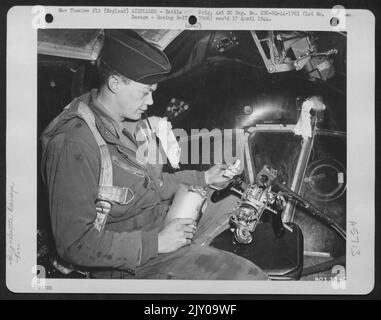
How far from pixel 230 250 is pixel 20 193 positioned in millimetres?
477

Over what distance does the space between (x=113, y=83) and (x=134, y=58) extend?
Result: 7 cm

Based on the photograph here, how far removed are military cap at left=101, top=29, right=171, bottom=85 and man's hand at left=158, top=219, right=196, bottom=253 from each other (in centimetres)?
31

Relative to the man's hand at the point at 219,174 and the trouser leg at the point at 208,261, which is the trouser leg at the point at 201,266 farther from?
the man's hand at the point at 219,174

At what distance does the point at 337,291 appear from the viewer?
3.71 feet

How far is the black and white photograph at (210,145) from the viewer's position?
1.10 m

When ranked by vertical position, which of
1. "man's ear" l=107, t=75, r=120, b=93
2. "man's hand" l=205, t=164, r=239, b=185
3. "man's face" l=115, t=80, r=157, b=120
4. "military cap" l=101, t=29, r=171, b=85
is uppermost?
"military cap" l=101, t=29, r=171, b=85

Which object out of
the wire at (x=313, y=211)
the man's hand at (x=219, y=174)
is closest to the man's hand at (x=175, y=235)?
the man's hand at (x=219, y=174)

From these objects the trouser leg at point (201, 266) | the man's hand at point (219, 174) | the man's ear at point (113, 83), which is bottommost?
the trouser leg at point (201, 266)

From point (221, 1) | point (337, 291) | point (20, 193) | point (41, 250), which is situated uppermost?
point (221, 1)

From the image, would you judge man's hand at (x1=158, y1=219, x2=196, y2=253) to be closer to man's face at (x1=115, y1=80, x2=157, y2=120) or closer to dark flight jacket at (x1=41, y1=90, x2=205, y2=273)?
dark flight jacket at (x1=41, y1=90, x2=205, y2=273)

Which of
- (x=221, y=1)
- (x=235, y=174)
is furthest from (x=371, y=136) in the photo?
(x=221, y=1)

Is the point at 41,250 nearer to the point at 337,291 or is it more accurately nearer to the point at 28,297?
the point at 28,297

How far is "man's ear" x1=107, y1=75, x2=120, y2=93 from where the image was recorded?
43.2 inches

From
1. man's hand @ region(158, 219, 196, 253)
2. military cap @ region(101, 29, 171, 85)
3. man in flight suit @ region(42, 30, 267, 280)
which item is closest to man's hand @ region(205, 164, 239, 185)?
Result: man in flight suit @ region(42, 30, 267, 280)
